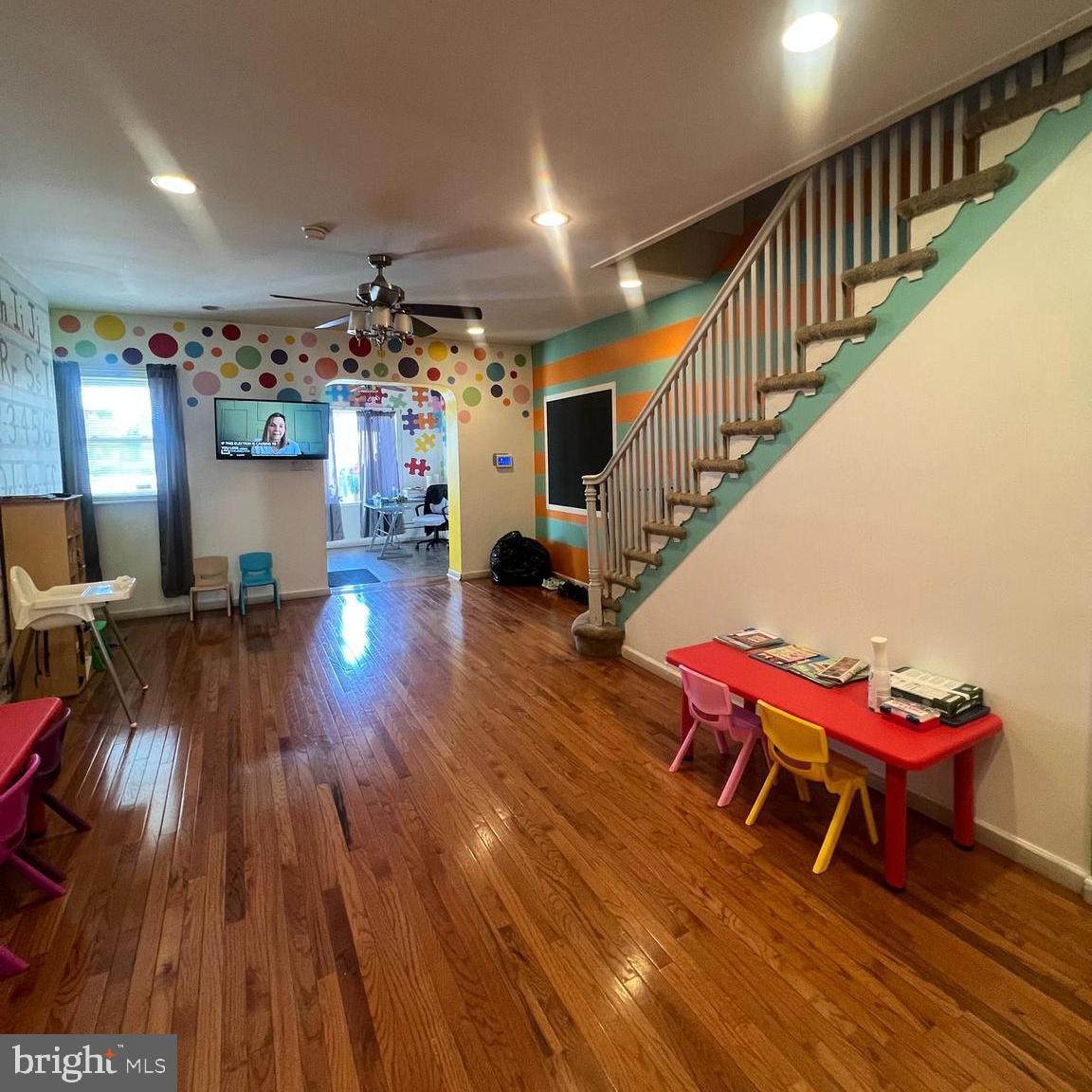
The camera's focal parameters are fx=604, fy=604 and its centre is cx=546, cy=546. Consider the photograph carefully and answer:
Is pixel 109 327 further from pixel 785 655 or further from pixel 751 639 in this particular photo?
pixel 785 655

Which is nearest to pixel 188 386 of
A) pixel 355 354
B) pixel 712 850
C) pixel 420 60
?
pixel 355 354

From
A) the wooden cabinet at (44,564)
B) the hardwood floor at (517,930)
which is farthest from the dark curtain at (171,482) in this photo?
the hardwood floor at (517,930)

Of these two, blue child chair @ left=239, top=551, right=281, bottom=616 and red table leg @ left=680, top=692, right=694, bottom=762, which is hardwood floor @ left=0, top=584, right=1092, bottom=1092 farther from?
blue child chair @ left=239, top=551, right=281, bottom=616

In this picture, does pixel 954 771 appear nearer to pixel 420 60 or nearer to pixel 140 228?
pixel 420 60

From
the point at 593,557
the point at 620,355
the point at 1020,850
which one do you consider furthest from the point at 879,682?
the point at 620,355

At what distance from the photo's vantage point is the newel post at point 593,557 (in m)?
4.53

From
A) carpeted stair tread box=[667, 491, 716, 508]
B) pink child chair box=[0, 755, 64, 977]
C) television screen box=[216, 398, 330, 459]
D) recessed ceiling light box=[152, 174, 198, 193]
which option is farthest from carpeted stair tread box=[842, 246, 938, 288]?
television screen box=[216, 398, 330, 459]

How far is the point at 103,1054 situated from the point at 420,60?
10.2 ft

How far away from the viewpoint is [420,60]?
2.04 meters

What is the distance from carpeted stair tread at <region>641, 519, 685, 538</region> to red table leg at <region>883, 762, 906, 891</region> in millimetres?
1945

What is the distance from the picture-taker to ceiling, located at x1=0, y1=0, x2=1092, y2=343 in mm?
1871

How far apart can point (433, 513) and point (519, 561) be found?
2955 mm

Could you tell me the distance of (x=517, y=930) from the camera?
1991 mm

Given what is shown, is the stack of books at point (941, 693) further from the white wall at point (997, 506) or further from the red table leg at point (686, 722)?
the red table leg at point (686, 722)
